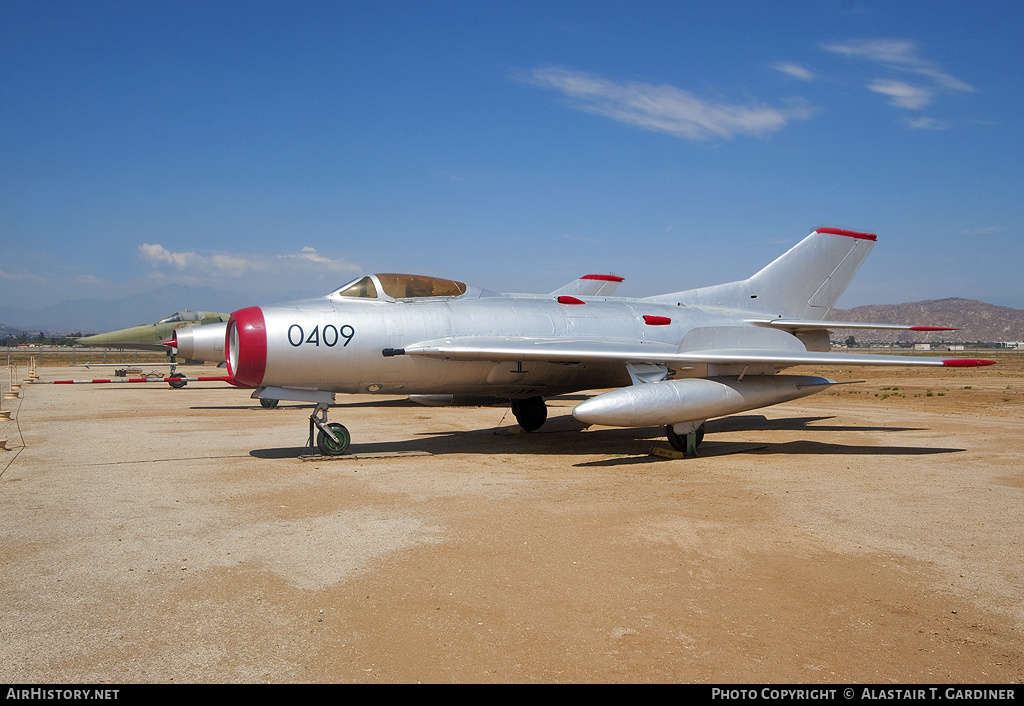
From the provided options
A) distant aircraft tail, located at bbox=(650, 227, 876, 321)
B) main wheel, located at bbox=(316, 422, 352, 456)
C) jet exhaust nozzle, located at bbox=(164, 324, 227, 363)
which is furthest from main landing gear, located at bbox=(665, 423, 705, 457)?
jet exhaust nozzle, located at bbox=(164, 324, 227, 363)

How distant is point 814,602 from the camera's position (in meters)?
4.39

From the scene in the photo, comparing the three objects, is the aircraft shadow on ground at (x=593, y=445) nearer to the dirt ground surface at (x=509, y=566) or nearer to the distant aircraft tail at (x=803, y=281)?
the dirt ground surface at (x=509, y=566)

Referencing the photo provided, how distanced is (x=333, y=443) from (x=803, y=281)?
32.6 feet

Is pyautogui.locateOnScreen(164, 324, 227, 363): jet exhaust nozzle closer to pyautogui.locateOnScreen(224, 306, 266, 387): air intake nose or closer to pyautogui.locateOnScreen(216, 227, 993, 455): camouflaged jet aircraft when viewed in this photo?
pyautogui.locateOnScreen(216, 227, 993, 455): camouflaged jet aircraft

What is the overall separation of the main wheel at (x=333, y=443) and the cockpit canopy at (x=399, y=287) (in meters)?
2.07

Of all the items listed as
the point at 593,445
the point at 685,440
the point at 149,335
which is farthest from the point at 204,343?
the point at 149,335

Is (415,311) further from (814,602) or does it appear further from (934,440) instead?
(934,440)

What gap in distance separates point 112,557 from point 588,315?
26.2 feet

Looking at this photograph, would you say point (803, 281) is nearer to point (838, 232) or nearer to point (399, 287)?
point (838, 232)

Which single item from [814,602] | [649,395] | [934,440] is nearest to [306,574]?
[814,602]

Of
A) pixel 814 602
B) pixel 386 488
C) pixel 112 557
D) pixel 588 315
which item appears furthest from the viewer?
pixel 588 315

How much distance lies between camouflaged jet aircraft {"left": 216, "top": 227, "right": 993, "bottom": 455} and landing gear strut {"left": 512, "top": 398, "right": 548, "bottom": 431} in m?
0.03

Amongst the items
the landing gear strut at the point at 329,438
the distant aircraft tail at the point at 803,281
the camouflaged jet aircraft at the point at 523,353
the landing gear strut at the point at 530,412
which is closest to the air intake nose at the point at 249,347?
the camouflaged jet aircraft at the point at 523,353

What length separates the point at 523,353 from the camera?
9727 millimetres
